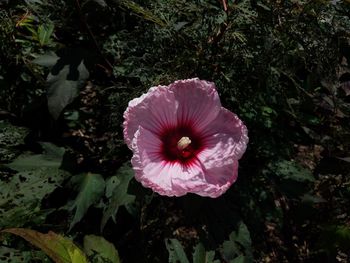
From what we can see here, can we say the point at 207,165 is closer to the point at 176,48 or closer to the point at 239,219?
the point at 239,219

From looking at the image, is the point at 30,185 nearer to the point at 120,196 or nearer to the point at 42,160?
the point at 42,160

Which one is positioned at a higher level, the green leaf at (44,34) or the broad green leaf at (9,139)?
the green leaf at (44,34)

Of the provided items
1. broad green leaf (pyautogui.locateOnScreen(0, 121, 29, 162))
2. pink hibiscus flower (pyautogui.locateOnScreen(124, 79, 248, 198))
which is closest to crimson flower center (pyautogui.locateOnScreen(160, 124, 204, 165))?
pink hibiscus flower (pyautogui.locateOnScreen(124, 79, 248, 198))

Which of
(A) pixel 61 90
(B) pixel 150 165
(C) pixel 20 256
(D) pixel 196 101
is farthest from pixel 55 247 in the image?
(A) pixel 61 90

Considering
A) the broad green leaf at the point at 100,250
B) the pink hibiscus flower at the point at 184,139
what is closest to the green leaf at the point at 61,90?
the pink hibiscus flower at the point at 184,139

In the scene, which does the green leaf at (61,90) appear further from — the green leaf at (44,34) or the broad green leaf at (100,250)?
the broad green leaf at (100,250)

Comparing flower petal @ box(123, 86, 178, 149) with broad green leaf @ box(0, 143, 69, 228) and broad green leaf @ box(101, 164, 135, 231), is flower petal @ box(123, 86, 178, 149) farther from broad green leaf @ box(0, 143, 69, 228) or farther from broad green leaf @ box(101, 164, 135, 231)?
broad green leaf @ box(0, 143, 69, 228)
